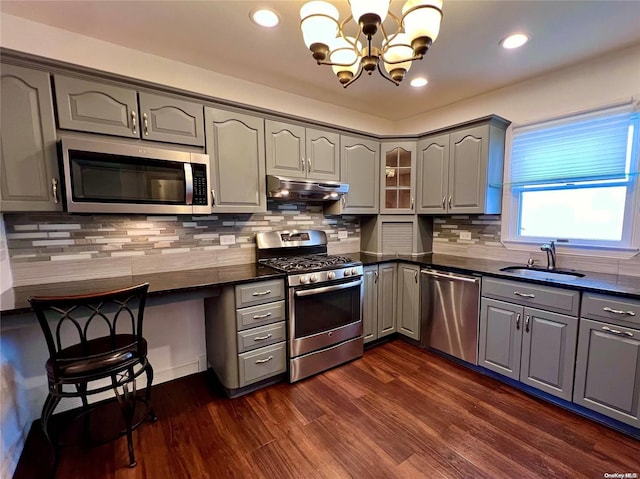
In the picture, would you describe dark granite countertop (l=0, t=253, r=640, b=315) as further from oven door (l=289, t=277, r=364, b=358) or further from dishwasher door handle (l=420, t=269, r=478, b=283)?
oven door (l=289, t=277, r=364, b=358)

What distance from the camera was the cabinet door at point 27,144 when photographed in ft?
5.16

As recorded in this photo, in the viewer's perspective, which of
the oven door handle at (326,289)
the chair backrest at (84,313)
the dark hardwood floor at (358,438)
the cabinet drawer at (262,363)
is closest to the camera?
the chair backrest at (84,313)

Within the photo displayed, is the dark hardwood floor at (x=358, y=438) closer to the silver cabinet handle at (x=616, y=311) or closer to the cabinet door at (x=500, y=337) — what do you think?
the cabinet door at (x=500, y=337)

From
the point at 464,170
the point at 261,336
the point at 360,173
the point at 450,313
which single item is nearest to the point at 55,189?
the point at 261,336

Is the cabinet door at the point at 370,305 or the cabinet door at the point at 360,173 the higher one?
the cabinet door at the point at 360,173

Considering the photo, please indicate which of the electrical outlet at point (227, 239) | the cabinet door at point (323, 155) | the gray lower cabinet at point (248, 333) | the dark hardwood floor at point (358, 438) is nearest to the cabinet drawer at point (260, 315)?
the gray lower cabinet at point (248, 333)

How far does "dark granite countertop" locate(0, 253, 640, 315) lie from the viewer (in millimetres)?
1704

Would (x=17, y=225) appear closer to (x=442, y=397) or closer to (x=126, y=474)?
(x=126, y=474)

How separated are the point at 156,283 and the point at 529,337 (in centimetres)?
270

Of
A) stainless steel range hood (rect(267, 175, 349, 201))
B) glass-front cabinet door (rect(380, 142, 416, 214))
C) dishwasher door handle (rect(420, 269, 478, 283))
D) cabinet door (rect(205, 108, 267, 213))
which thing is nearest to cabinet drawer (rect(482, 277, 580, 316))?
dishwasher door handle (rect(420, 269, 478, 283))

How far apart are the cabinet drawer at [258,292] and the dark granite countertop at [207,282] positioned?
0.17 feet

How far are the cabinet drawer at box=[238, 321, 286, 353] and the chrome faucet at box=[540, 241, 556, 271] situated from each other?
7.49 ft

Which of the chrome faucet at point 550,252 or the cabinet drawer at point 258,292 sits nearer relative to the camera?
the cabinet drawer at point 258,292

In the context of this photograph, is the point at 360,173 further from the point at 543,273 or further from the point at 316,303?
the point at 543,273
